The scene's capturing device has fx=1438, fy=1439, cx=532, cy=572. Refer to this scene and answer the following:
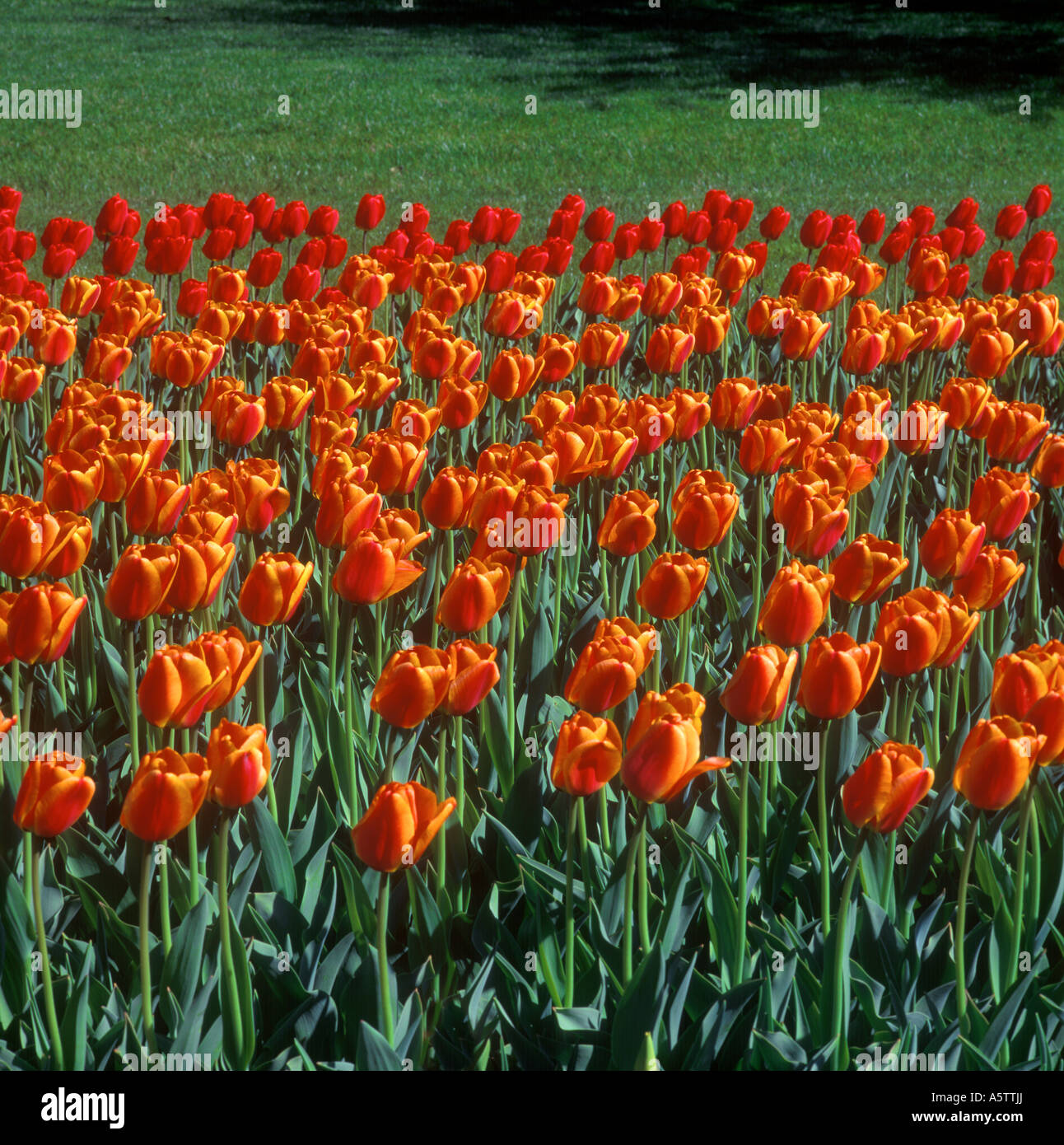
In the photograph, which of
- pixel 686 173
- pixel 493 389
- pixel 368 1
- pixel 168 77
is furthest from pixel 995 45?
pixel 493 389

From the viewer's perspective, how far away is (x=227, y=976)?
2.13 m

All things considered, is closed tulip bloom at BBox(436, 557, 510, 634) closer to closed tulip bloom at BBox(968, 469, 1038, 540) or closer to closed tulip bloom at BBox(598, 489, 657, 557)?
closed tulip bloom at BBox(598, 489, 657, 557)

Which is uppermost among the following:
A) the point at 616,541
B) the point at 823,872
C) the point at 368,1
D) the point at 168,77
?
Answer: the point at 368,1

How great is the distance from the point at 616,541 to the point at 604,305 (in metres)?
2.46

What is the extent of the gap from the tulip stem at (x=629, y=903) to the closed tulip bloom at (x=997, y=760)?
483 millimetres

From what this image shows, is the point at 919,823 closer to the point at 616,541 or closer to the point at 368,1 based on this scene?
the point at 616,541

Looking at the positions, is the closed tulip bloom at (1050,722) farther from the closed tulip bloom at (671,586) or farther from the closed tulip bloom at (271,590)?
the closed tulip bloom at (271,590)

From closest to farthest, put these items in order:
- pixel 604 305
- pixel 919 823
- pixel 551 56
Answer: pixel 919 823, pixel 604 305, pixel 551 56

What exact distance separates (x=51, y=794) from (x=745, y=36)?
1930 cm

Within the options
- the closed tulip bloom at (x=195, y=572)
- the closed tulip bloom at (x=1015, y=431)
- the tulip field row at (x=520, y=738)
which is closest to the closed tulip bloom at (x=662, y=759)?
the tulip field row at (x=520, y=738)

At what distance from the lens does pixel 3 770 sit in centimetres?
263

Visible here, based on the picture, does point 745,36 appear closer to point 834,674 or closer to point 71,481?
point 71,481

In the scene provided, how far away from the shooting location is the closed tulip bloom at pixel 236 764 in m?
1.98

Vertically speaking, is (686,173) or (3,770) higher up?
(686,173)
